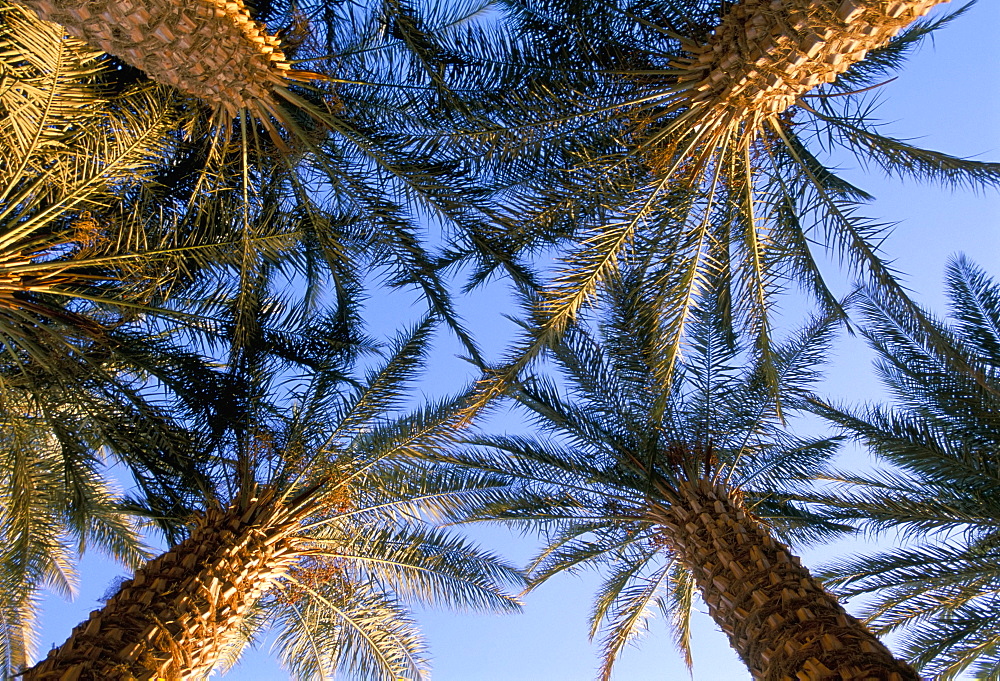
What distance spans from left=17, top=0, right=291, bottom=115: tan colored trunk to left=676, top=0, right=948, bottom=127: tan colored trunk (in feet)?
9.60

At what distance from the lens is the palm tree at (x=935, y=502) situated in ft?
19.9

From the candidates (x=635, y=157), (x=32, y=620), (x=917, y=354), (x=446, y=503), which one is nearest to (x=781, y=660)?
(x=446, y=503)

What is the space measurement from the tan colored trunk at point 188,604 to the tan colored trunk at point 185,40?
3162 mm

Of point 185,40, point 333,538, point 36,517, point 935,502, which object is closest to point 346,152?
point 185,40

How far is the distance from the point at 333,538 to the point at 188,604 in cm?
183

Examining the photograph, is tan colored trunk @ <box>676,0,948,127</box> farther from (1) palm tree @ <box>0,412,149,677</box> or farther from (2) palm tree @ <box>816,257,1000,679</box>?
(1) palm tree @ <box>0,412,149,677</box>

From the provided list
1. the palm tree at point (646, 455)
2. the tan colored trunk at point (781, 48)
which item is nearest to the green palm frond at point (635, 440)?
the palm tree at point (646, 455)

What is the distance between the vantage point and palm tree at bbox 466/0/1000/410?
5062 millimetres

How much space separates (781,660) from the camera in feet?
12.2

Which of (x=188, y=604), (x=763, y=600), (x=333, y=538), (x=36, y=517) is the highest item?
(x=36, y=517)

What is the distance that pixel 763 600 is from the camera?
4.20m

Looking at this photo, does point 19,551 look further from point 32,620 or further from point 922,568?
point 922,568

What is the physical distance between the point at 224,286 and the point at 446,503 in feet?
9.53

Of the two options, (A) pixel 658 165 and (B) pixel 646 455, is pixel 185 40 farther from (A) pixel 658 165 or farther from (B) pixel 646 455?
(B) pixel 646 455
